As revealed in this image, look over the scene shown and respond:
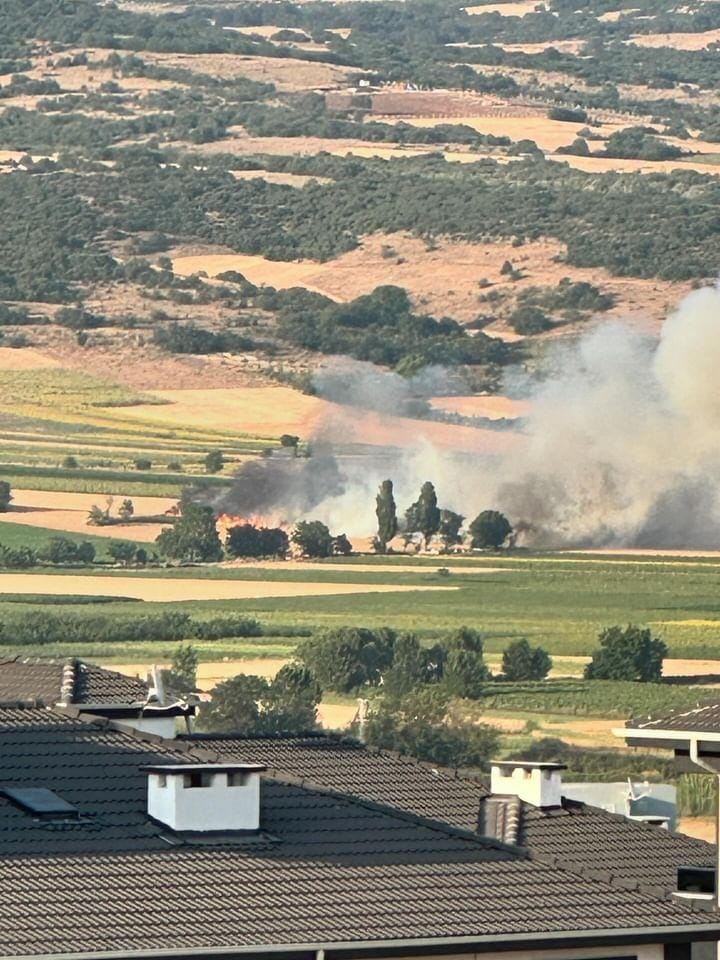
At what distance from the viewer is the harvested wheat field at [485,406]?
142 m

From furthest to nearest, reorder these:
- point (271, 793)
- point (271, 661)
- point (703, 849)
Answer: point (271, 661), point (703, 849), point (271, 793)

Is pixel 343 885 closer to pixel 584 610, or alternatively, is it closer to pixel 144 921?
pixel 144 921

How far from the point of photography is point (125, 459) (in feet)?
445

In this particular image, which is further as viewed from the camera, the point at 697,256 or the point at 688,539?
the point at 697,256

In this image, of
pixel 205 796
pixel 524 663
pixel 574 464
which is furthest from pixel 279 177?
pixel 205 796

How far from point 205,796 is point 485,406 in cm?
12963

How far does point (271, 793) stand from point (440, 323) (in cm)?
14142

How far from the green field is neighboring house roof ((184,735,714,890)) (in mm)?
79849

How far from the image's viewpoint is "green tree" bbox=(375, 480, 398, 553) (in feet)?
419

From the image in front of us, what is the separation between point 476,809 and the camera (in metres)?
20.1

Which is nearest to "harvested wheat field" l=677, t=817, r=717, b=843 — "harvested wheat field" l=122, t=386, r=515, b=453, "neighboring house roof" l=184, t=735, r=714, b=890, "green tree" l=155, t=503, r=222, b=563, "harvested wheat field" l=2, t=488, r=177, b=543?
"neighboring house roof" l=184, t=735, r=714, b=890

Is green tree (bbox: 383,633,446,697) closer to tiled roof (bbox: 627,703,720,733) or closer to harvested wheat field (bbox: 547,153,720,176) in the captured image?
tiled roof (bbox: 627,703,720,733)

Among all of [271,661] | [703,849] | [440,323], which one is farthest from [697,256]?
[703,849]

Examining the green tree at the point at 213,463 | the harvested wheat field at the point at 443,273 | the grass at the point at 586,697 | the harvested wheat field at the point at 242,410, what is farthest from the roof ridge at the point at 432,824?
the harvested wheat field at the point at 443,273
